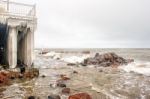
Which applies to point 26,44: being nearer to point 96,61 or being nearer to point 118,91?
point 118,91

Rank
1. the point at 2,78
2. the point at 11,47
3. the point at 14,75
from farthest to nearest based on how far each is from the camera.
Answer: the point at 11,47 < the point at 14,75 < the point at 2,78

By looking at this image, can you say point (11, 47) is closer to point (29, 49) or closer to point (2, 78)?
point (29, 49)

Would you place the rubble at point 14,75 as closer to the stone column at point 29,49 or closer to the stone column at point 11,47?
the stone column at point 11,47

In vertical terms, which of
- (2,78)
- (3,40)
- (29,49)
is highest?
(3,40)

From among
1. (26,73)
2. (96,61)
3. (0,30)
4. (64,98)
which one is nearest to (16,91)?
(64,98)

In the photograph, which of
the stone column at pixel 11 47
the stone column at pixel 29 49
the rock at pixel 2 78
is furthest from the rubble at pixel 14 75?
the stone column at pixel 29 49

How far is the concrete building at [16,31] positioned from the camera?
1752cm

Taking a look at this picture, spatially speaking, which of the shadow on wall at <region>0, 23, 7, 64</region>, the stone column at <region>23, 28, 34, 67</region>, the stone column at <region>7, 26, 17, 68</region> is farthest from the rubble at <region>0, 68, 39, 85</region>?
the shadow on wall at <region>0, 23, 7, 64</region>

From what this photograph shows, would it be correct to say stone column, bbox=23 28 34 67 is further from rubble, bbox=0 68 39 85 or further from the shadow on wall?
the shadow on wall

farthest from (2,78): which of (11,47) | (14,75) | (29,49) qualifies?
(29,49)

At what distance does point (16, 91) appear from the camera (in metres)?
13.5

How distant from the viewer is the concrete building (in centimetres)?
1752

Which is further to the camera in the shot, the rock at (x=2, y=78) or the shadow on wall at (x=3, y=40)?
the shadow on wall at (x=3, y=40)

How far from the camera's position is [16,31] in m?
18.0
